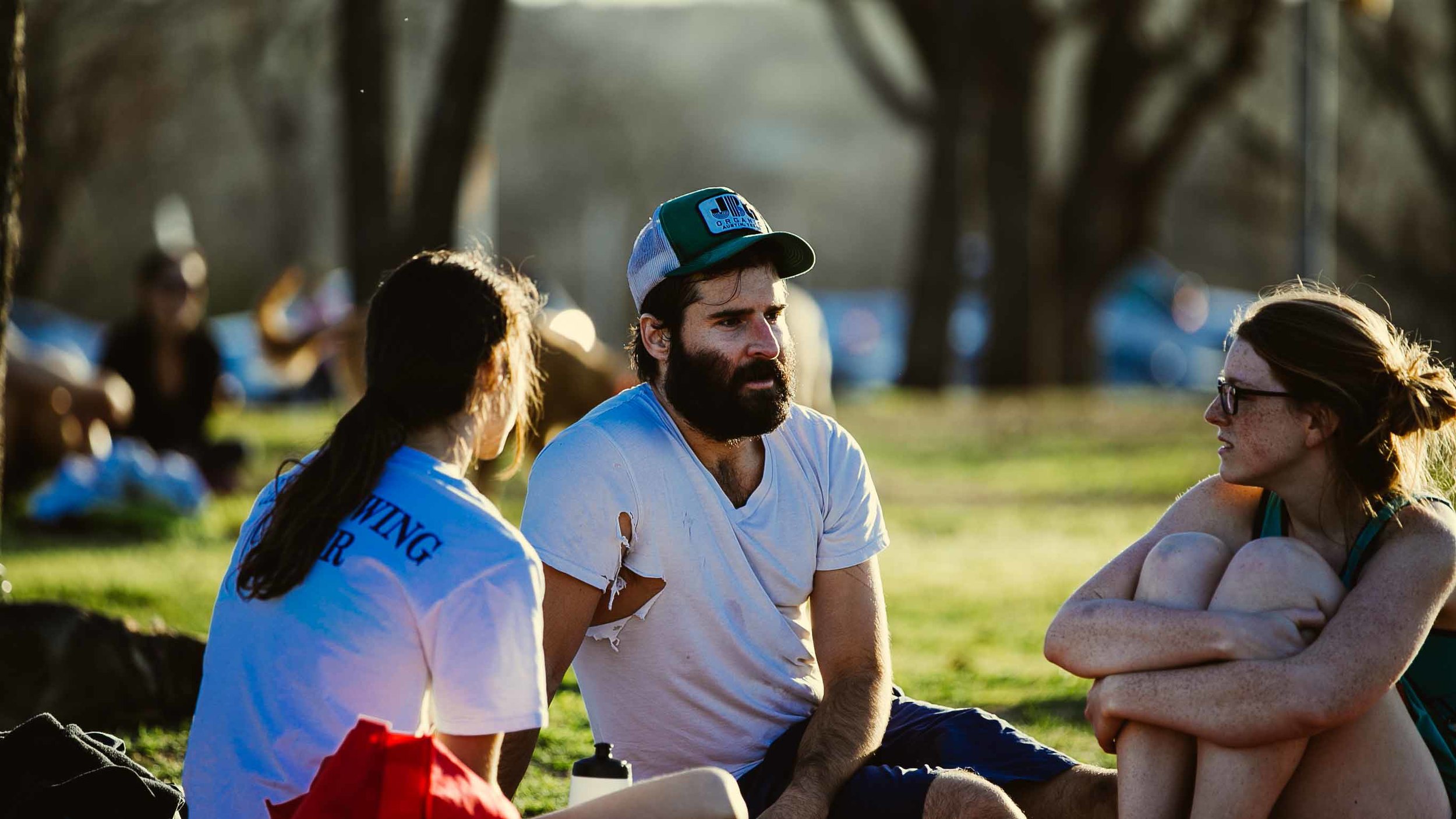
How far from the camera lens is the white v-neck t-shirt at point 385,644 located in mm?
2629

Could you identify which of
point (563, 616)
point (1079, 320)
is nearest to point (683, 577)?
point (563, 616)

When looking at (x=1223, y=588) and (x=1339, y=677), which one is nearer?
(x=1339, y=677)

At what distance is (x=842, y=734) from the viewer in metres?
3.44

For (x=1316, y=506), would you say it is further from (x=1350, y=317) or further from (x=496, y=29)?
(x=496, y=29)

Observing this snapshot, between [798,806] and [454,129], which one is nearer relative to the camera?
[798,806]

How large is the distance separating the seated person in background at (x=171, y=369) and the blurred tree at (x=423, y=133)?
6.97 ft

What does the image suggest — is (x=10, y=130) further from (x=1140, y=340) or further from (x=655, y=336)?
(x=1140, y=340)

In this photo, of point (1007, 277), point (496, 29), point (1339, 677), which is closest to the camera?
point (1339, 677)

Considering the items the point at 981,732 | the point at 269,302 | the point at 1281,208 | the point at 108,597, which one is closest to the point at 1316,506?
the point at 981,732

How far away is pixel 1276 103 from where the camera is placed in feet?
130

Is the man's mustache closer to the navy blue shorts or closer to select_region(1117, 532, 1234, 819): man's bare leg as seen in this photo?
Result: the navy blue shorts

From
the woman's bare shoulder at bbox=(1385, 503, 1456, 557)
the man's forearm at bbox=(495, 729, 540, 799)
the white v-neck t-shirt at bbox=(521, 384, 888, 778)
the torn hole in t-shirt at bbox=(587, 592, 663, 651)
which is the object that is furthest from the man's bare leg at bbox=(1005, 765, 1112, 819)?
the man's forearm at bbox=(495, 729, 540, 799)

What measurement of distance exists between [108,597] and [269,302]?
3901mm

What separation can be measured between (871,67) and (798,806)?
24598 mm
